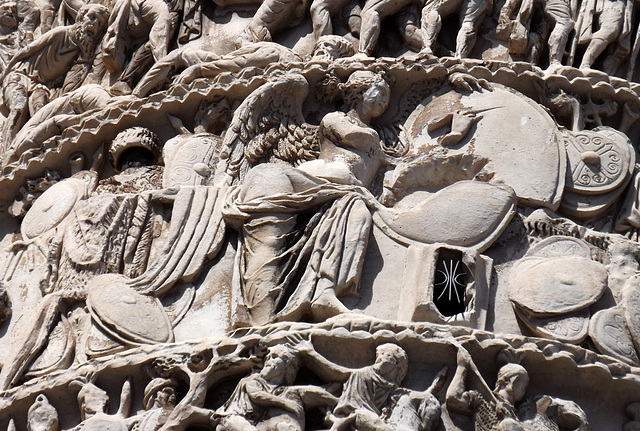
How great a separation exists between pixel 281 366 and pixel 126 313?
4.11 feet

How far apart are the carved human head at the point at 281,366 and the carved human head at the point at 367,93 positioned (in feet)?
8.19

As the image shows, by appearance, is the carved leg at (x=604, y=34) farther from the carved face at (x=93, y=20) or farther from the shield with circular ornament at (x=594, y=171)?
the carved face at (x=93, y=20)

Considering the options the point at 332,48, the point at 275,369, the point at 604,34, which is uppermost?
the point at 332,48

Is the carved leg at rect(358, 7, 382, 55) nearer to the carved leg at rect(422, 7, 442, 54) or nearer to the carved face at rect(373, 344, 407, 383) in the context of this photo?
the carved leg at rect(422, 7, 442, 54)

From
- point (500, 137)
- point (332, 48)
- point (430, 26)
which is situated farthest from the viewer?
point (430, 26)

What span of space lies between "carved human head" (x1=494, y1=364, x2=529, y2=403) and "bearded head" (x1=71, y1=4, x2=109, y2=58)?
5.08m

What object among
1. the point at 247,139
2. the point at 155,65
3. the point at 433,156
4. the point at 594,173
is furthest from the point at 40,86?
the point at 594,173

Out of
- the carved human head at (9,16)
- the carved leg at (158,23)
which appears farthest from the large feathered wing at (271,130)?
the carved human head at (9,16)

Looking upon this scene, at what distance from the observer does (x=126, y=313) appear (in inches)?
394

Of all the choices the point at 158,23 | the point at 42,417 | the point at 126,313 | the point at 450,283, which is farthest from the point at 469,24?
the point at 42,417

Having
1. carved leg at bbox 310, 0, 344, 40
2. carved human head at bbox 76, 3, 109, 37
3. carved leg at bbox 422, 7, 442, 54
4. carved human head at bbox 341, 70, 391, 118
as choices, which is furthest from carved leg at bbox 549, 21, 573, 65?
carved human head at bbox 76, 3, 109, 37

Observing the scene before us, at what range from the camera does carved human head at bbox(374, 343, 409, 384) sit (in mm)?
9305

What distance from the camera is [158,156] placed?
11.6 meters

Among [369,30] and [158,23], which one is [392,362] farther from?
[158,23]
